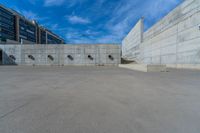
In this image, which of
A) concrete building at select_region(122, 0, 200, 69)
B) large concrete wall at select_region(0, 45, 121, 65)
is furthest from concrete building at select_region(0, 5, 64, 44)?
concrete building at select_region(122, 0, 200, 69)

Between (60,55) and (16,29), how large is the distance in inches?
1769

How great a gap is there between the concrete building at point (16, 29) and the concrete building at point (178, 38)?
4037 centimetres

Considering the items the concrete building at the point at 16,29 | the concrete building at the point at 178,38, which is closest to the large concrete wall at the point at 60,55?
the concrete building at the point at 178,38

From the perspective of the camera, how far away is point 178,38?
12156mm

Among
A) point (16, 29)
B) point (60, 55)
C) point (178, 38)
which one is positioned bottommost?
point (60, 55)

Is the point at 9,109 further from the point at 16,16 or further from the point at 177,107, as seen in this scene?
the point at 16,16

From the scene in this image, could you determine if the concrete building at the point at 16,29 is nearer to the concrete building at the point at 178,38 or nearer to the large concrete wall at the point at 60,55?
the large concrete wall at the point at 60,55

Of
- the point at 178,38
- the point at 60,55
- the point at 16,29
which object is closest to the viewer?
the point at 178,38

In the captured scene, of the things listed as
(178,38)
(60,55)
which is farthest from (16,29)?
(178,38)

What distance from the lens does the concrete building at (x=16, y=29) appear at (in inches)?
1674

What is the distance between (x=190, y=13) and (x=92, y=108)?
14428mm

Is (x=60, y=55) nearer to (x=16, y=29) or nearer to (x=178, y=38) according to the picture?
(x=178, y=38)

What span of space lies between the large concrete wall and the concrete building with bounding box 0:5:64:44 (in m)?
15.9

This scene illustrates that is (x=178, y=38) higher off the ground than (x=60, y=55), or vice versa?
(x=178, y=38)
